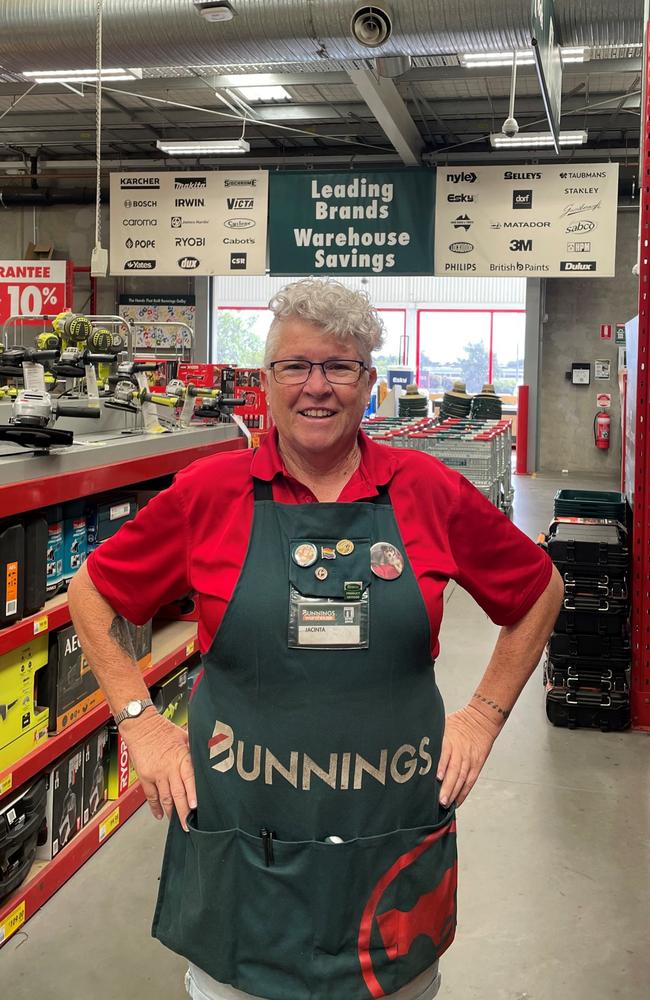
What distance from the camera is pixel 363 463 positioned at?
168cm

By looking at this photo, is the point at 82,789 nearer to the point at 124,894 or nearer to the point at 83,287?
the point at 124,894

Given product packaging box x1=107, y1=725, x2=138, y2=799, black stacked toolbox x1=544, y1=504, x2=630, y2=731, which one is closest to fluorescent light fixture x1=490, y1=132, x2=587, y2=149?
black stacked toolbox x1=544, y1=504, x2=630, y2=731

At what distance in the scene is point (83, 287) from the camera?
15.8 meters

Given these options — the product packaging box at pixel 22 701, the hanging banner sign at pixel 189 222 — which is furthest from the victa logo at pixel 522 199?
the product packaging box at pixel 22 701

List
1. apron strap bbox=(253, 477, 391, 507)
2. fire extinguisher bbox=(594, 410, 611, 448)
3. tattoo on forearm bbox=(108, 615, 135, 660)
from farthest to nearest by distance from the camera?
fire extinguisher bbox=(594, 410, 611, 448) < tattoo on forearm bbox=(108, 615, 135, 660) < apron strap bbox=(253, 477, 391, 507)

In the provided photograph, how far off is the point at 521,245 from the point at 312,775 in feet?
31.4

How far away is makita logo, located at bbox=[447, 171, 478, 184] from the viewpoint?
1032cm

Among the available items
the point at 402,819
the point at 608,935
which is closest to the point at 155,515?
the point at 402,819

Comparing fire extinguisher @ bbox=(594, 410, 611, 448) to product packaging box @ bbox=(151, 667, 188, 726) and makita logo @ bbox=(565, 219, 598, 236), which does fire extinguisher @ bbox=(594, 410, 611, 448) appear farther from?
product packaging box @ bbox=(151, 667, 188, 726)

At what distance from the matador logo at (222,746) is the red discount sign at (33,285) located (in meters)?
12.0

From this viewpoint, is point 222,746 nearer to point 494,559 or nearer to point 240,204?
point 494,559

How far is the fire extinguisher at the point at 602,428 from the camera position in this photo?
15141 mm

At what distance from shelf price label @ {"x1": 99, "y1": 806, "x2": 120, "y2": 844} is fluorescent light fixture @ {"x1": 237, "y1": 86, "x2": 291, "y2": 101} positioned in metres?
9.75

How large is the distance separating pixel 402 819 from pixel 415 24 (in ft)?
18.9
